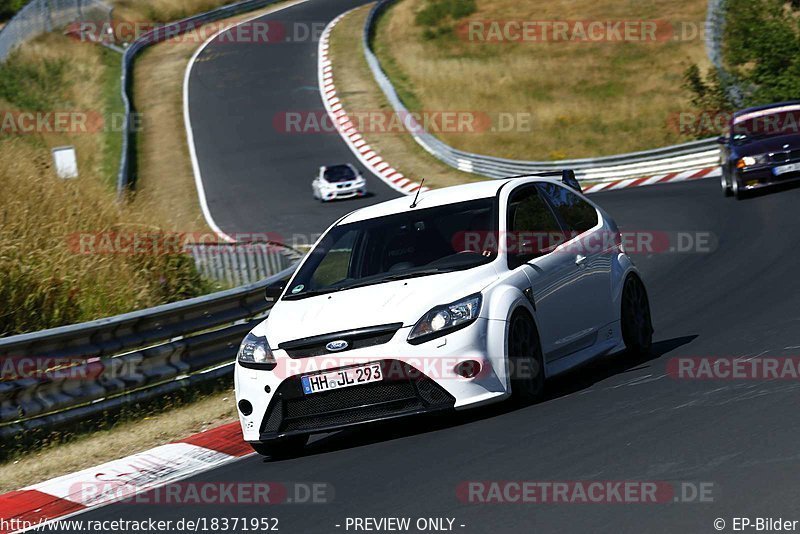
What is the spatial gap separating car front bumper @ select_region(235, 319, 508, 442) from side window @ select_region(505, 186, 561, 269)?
88cm

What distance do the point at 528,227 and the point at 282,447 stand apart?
90.5 inches

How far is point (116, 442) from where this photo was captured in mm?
9422

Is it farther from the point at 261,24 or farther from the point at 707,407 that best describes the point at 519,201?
the point at 261,24

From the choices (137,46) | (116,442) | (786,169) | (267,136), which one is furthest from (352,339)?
(137,46)

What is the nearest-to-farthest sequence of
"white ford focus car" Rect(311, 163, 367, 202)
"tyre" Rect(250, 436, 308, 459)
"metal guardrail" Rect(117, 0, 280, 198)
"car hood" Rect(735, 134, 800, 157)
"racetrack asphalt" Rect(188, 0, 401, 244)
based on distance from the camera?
"tyre" Rect(250, 436, 308, 459)
"car hood" Rect(735, 134, 800, 157)
"racetrack asphalt" Rect(188, 0, 401, 244)
"white ford focus car" Rect(311, 163, 367, 202)
"metal guardrail" Rect(117, 0, 280, 198)

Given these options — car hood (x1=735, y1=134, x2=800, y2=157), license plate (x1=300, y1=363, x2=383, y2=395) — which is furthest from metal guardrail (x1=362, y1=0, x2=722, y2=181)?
license plate (x1=300, y1=363, x2=383, y2=395)

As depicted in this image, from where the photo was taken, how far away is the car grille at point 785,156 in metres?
20.6

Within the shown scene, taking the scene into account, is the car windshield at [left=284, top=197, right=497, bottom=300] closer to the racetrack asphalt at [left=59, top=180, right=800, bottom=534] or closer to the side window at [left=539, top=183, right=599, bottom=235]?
the side window at [left=539, top=183, right=599, bottom=235]

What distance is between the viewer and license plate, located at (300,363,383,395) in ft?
24.1

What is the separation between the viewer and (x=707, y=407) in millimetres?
7090

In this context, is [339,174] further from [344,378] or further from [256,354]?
[344,378]

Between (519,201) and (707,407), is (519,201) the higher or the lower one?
the higher one

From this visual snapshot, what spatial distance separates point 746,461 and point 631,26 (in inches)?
2034

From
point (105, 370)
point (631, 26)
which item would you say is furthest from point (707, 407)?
point (631, 26)
